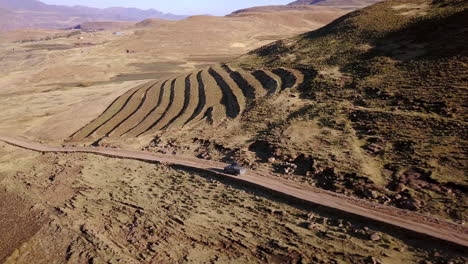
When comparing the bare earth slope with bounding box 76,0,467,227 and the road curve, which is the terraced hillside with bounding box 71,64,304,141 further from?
the road curve

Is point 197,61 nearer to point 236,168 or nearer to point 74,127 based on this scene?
point 74,127

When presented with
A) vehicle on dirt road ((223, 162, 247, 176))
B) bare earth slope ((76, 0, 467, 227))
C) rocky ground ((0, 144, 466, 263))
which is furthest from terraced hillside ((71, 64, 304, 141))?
vehicle on dirt road ((223, 162, 247, 176))

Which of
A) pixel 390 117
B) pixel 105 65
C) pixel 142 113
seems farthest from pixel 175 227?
pixel 105 65

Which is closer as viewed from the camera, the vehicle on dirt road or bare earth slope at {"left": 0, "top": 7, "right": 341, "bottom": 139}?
the vehicle on dirt road

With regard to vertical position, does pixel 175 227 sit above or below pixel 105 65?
below

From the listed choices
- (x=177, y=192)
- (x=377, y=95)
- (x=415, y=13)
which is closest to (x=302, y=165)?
(x=177, y=192)

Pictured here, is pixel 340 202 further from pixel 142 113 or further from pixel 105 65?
pixel 105 65
